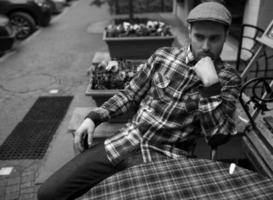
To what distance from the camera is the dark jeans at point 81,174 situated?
1.73 meters

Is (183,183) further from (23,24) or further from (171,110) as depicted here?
(23,24)

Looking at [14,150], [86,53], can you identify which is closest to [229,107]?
[14,150]

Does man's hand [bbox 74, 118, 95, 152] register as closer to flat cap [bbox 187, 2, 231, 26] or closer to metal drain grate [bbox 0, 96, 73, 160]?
flat cap [bbox 187, 2, 231, 26]

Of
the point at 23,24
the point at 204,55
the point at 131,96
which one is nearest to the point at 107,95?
the point at 131,96

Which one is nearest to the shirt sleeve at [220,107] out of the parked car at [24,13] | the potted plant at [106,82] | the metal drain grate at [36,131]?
the potted plant at [106,82]

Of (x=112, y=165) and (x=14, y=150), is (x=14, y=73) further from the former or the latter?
(x=112, y=165)

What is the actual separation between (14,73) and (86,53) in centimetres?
188

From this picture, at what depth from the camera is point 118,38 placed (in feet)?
15.6

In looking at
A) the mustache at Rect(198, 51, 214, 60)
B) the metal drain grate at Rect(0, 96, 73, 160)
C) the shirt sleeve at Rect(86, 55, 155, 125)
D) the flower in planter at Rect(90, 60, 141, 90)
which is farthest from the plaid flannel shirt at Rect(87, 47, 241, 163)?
the metal drain grate at Rect(0, 96, 73, 160)

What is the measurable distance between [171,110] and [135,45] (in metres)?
3.12

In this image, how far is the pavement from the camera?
3.06m

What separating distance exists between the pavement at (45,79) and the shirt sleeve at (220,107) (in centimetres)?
195

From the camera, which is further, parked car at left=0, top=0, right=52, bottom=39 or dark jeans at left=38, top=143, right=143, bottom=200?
parked car at left=0, top=0, right=52, bottom=39

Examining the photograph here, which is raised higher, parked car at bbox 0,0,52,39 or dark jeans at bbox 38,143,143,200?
dark jeans at bbox 38,143,143,200
